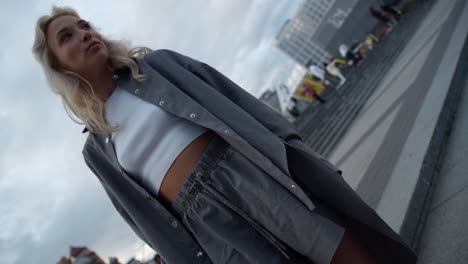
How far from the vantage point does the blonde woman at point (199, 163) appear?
135 centimetres

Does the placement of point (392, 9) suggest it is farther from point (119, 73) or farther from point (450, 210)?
point (119, 73)

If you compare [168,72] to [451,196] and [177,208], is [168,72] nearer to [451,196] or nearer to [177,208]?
[177,208]

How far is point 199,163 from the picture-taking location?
4.88 ft

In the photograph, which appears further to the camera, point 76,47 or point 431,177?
point 431,177

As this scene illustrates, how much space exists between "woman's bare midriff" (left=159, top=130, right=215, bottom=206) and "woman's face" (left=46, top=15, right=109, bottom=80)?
85 cm

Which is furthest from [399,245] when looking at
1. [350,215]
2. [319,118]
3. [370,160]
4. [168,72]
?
[319,118]

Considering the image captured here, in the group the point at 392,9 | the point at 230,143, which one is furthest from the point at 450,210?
the point at 392,9

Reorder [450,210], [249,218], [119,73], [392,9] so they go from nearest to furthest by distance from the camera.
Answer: [249,218] < [119,73] < [450,210] < [392,9]

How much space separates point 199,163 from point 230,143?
8.0 inches

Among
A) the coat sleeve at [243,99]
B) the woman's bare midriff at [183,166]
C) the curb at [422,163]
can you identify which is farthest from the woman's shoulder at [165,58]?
the curb at [422,163]

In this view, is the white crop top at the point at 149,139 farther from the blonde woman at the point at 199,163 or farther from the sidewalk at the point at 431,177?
the sidewalk at the point at 431,177

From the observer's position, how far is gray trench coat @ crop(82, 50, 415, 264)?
4.74ft

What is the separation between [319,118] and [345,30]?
30143 millimetres

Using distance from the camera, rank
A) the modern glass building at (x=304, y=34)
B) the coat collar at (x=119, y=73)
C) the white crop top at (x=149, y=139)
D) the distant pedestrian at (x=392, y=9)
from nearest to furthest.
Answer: the white crop top at (x=149, y=139) < the coat collar at (x=119, y=73) < the distant pedestrian at (x=392, y=9) < the modern glass building at (x=304, y=34)
